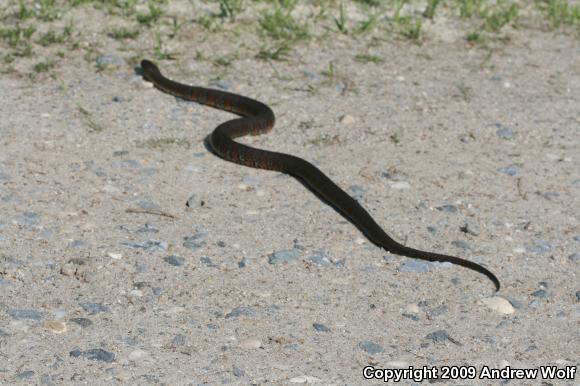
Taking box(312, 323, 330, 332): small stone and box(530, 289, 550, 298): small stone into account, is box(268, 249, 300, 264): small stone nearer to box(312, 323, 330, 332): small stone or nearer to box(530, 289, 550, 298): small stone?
box(312, 323, 330, 332): small stone

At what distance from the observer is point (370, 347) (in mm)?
4801

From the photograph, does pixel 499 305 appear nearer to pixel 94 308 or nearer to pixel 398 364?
pixel 398 364

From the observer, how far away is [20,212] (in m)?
5.91

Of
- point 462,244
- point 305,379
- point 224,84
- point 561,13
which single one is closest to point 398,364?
point 305,379

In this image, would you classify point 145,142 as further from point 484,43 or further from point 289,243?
point 484,43

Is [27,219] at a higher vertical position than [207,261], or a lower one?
lower

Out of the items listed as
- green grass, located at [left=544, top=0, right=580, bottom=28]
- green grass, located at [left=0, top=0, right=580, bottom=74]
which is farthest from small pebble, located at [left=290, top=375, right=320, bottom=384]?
green grass, located at [left=544, top=0, right=580, bottom=28]

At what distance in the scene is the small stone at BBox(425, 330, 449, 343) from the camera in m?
4.90

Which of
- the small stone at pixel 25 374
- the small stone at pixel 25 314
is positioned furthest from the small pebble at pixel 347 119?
the small stone at pixel 25 374

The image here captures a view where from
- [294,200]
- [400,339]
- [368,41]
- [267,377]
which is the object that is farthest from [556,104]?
[267,377]

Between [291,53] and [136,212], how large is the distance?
3.24m

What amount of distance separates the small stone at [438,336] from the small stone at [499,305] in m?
0.41

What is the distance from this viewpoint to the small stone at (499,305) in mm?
5215

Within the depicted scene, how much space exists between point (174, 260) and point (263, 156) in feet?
5.55
